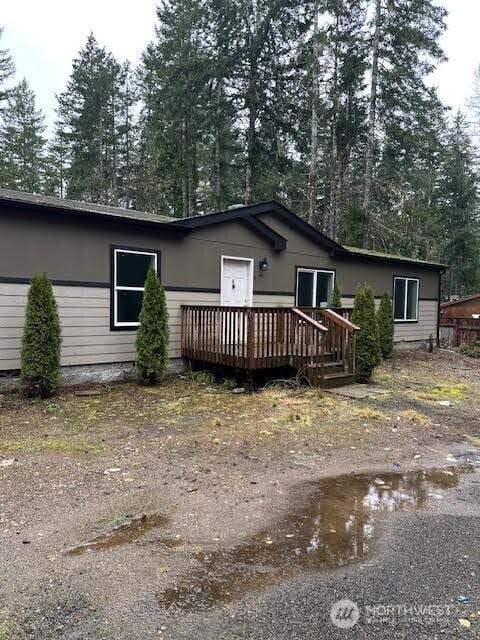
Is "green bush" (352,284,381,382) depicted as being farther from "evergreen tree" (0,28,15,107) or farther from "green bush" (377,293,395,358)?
"evergreen tree" (0,28,15,107)

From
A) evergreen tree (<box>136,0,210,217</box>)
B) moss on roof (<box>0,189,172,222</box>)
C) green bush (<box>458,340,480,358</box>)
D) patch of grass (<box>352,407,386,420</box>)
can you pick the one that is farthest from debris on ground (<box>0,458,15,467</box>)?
evergreen tree (<box>136,0,210,217</box>)

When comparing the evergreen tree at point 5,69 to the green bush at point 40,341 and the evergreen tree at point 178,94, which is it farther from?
the green bush at point 40,341

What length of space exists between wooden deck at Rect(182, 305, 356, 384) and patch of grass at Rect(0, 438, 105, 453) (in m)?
3.06

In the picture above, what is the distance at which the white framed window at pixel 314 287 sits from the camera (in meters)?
10.8

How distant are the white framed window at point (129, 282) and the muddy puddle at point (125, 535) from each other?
502cm

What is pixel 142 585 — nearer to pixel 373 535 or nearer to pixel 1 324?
pixel 373 535

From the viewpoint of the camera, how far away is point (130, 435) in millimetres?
5004

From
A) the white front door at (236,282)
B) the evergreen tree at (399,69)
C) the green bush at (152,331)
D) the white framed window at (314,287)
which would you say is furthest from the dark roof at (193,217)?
the evergreen tree at (399,69)

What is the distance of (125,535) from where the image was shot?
2.87 metres

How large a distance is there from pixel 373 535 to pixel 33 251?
6063mm

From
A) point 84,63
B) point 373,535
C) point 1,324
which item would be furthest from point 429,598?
point 84,63

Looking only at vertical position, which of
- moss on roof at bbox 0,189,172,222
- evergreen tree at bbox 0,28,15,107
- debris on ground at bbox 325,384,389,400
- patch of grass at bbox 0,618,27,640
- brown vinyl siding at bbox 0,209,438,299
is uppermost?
evergreen tree at bbox 0,28,15,107

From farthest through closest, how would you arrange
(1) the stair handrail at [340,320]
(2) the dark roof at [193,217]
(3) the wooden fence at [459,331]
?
1. (3) the wooden fence at [459,331]
2. (1) the stair handrail at [340,320]
3. (2) the dark roof at [193,217]

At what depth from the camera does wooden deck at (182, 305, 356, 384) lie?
7133 mm
